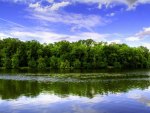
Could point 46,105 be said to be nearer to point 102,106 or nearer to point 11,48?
point 102,106

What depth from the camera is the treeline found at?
116938 mm

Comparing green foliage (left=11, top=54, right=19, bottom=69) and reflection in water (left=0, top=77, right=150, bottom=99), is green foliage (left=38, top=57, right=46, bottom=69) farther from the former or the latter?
reflection in water (left=0, top=77, right=150, bottom=99)

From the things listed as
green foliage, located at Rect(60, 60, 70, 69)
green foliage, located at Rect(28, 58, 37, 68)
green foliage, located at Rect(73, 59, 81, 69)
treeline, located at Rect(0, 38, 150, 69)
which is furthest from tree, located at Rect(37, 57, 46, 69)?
green foliage, located at Rect(73, 59, 81, 69)

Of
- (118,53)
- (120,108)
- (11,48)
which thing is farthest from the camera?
(118,53)

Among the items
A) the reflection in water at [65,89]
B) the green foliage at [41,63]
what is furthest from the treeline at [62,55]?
A: the reflection in water at [65,89]

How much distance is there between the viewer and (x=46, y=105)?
89.1 feet

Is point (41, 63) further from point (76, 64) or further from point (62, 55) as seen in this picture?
point (76, 64)

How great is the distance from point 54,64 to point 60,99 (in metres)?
87.0

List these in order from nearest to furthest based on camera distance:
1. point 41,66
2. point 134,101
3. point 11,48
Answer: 1. point 134,101
2. point 41,66
3. point 11,48

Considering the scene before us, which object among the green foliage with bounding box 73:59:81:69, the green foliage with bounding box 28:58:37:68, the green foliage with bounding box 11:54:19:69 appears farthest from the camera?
the green foliage with bounding box 73:59:81:69

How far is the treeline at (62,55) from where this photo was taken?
4604 inches

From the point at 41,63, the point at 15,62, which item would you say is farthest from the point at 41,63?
the point at 15,62

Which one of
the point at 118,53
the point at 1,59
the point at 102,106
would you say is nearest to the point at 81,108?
the point at 102,106

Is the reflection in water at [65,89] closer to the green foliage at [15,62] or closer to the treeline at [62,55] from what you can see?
the treeline at [62,55]
